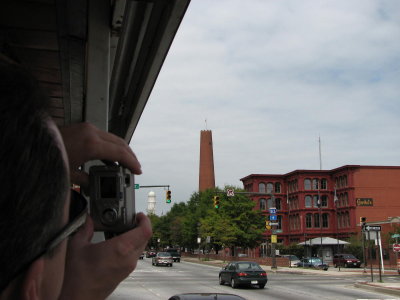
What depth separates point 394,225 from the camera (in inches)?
2035

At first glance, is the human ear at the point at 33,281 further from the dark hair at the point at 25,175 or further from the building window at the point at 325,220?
the building window at the point at 325,220

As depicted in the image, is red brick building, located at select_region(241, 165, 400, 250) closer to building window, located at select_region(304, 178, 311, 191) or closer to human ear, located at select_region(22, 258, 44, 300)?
building window, located at select_region(304, 178, 311, 191)

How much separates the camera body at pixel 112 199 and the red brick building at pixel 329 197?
6441cm

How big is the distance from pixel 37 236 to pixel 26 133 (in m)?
0.18

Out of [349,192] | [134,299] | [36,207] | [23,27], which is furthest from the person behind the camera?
[349,192]

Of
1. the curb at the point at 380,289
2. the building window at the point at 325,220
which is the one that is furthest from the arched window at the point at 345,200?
the curb at the point at 380,289

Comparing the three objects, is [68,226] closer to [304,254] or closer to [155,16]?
[155,16]

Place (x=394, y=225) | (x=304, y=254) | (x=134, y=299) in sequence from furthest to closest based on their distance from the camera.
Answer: (x=304, y=254) → (x=394, y=225) → (x=134, y=299)

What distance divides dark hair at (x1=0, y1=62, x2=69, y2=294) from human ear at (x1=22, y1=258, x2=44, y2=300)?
0.02 meters

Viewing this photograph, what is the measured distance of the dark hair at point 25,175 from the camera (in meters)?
0.77

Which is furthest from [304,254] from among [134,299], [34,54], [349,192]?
[34,54]

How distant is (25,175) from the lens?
2.58 ft

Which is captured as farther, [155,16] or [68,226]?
[155,16]

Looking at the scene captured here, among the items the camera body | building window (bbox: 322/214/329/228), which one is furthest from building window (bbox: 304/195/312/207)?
the camera body
